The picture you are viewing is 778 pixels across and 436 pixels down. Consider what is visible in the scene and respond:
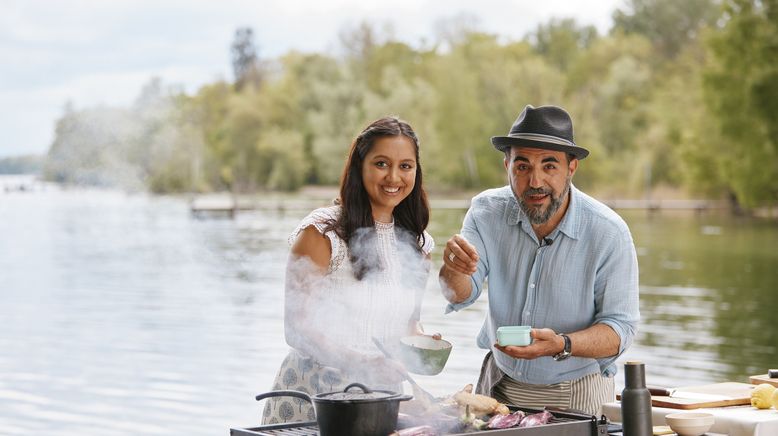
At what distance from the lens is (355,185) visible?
8.82ft

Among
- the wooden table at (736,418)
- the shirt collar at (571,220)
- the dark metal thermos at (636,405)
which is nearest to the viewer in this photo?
the dark metal thermos at (636,405)

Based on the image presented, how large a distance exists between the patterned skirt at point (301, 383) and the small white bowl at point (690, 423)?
2.49ft

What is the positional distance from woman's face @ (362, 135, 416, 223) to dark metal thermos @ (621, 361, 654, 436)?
0.70 meters

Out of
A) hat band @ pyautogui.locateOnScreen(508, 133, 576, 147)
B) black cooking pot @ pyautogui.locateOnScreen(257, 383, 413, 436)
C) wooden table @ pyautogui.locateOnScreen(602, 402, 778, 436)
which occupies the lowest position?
wooden table @ pyautogui.locateOnScreen(602, 402, 778, 436)

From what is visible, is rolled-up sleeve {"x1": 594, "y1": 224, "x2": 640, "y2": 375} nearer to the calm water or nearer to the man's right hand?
the man's right hand

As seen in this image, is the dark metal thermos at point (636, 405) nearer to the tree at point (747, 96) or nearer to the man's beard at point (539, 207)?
the man's beard at point (539, 207)

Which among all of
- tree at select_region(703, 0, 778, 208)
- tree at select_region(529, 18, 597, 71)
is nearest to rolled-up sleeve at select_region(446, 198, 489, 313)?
tree at select_region(703, 0, 778, 208)

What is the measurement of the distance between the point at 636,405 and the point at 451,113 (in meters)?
49.7

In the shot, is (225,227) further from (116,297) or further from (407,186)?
(407,186)

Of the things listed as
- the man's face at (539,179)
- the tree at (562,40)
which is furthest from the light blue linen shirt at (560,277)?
the tree at (562,40)

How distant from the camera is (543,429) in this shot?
7.51 feet

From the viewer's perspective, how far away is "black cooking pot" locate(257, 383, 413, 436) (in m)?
2.13

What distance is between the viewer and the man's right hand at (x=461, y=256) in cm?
250

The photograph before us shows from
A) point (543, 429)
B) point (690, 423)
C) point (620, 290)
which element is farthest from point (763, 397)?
point (543, 429)
